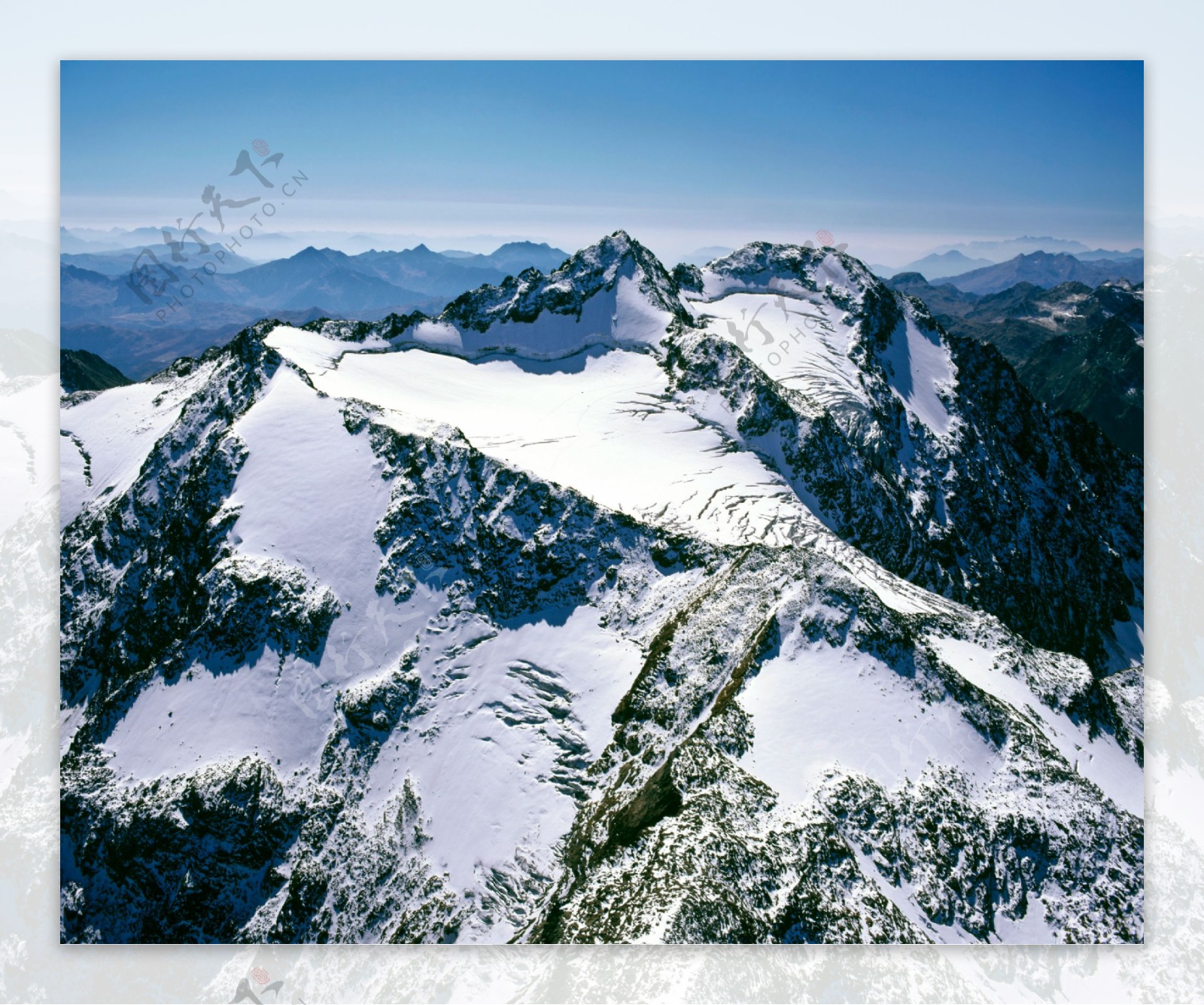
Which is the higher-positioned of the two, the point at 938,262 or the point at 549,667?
the point at 938,262

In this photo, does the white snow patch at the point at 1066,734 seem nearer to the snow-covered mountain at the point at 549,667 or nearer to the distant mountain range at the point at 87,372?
the snow-covered mountain at the point at 549,667

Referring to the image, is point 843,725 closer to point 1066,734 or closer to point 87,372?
point 1066,734

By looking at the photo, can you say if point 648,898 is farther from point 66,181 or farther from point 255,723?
point 66,181

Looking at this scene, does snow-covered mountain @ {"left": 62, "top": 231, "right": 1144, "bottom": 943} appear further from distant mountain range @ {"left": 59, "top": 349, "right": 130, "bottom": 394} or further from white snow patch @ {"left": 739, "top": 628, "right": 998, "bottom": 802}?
distant mountain range @ {"left": 59, "top": 349, "right": 130, "bottom": 394}

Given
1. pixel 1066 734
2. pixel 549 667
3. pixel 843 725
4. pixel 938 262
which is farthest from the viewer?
pixel 938 262

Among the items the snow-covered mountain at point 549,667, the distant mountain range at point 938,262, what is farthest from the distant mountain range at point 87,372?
the distant mountain range at point 938,262

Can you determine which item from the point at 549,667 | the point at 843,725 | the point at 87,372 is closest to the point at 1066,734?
the point at 843,725

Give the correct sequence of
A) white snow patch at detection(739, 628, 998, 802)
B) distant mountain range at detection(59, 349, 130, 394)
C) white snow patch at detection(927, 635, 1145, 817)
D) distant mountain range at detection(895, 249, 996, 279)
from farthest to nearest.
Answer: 1. distant mountain range at detection(59, 349, 130, 394)
2. distant mountain range at detection(895, 249, 996, 279)
3. white snow patch at detection(927, 635, 1145, 817)
4. white snow patch at detection(739, 628, 998, 802)

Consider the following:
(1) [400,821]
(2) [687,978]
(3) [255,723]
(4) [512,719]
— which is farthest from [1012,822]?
(3) [255,723]

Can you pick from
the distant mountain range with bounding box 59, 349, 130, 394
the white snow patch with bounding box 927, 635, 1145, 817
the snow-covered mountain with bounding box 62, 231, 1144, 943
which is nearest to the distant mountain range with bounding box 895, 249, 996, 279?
the snow-covered mountain with bounding box 62, 231, 1144, 943
